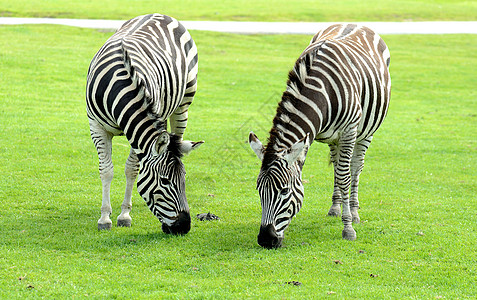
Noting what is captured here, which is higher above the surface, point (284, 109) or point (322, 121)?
point (284, 109)

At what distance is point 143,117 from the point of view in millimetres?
7957

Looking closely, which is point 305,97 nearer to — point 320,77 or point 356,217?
point 320,77

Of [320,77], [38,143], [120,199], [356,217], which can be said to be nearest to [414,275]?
[356,217]

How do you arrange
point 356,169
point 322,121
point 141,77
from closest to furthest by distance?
point 322,121
point 141,77
point 356,169

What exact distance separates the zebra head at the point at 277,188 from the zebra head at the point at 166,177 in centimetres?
107

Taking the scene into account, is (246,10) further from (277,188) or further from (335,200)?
(277,188)

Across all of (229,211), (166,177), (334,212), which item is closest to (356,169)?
(334,212)

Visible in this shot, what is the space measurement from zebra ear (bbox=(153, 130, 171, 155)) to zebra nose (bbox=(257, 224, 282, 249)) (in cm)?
171

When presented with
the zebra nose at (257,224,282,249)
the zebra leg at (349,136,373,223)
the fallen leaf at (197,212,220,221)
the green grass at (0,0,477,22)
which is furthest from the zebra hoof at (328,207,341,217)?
the green grass at (0,0,477,22)

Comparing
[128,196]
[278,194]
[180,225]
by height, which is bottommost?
[128,196]

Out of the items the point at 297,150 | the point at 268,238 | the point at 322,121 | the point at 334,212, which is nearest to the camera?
the point at 297,150

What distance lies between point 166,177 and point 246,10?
1319 inches

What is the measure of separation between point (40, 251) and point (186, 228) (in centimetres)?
196

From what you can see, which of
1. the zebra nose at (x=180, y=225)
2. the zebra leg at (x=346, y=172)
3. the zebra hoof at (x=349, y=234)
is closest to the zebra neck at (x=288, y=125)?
the zebra leg at (x=346, y=172)
